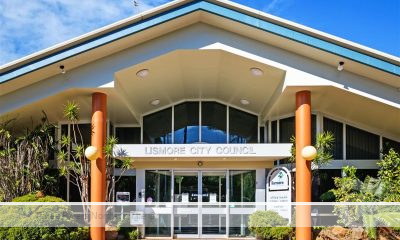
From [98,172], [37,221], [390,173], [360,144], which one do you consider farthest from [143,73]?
[390,173]

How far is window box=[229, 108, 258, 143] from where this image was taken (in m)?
16.9

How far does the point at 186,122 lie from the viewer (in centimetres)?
1697

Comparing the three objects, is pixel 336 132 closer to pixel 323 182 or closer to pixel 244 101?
pixel 323 182

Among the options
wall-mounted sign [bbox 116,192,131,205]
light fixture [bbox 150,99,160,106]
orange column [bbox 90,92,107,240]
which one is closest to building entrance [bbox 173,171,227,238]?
wall-mounted sign [bbox 116,192,131,205]

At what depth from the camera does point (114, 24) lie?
12.3m

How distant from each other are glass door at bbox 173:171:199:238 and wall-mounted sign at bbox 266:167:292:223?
246 cm

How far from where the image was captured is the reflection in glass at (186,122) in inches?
664

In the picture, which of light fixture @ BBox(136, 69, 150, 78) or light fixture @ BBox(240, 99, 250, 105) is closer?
light fixture @ BBox(136, 69, 150, 78)

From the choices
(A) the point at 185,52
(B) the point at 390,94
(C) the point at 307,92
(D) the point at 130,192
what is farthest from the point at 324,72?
(D) the point at 130,192

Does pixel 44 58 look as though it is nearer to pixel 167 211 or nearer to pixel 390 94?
pixel 167 211

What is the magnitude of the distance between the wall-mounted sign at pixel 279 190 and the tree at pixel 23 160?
6.81 metres

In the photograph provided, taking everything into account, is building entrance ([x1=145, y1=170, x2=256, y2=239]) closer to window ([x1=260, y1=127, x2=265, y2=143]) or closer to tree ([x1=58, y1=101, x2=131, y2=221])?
window ([x1=260, y1=127, x2=265, y2=143])

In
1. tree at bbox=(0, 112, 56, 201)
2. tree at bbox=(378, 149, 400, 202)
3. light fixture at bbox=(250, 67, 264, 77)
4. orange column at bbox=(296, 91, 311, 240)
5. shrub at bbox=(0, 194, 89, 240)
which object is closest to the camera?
shrub at bbox=(0, 194, 89, 240)

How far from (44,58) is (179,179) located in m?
6.40
